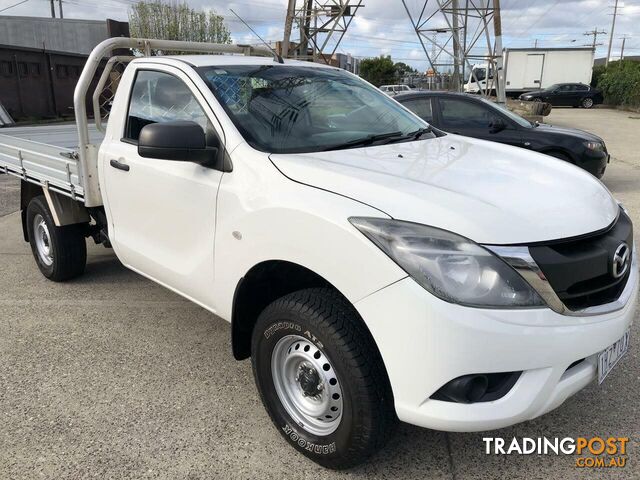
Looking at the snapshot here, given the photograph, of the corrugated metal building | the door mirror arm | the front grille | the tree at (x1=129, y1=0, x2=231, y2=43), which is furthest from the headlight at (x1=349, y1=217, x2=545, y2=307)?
the tree at (x1=129, y1=0, x2=231, y2=43)

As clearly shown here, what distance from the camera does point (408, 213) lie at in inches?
85.3

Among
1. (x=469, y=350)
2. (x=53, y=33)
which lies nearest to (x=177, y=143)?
(x=469, y=350)

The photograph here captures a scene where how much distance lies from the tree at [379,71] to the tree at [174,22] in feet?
112

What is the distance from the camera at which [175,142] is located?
8.94 ft

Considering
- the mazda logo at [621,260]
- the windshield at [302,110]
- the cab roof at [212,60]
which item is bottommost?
the mazda logo at [621,260]

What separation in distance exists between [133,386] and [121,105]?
1.83 meters

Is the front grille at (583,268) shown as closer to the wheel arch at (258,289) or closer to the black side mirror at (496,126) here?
the wheel arch at (258,289)

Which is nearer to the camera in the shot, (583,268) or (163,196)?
(583,268)

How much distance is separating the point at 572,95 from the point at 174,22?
2420 cm

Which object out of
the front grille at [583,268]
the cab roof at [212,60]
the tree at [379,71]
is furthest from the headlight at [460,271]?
the tree at [379,71]

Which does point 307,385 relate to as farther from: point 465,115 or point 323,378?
point 465,115

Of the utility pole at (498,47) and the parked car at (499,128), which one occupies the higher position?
the utility pole at (498,47)

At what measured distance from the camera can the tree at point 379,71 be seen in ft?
218

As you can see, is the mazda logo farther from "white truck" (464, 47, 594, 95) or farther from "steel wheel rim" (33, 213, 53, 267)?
"white truck" (464, 47, 594, 95)
